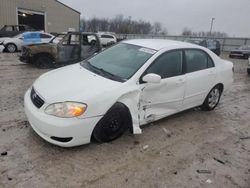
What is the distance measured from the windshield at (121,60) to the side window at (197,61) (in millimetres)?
912

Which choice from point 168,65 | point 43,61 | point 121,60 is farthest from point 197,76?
point 43,61

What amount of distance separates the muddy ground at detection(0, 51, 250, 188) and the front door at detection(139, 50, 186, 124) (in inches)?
14.2

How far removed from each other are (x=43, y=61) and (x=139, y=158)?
25.0 feet

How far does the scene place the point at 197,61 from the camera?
4.90m

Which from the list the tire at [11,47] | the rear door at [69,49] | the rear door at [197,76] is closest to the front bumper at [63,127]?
the rear door at [197,76]

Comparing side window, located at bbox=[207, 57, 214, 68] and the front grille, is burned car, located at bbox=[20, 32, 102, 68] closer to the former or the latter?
side window, located at bbox=[207, 57, 214, 68]

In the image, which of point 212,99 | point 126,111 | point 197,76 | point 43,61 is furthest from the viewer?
point 43,61

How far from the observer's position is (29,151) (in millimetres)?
3316

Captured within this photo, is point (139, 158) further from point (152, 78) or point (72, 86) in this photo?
point (72, 86)

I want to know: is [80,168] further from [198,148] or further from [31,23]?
[31,23]

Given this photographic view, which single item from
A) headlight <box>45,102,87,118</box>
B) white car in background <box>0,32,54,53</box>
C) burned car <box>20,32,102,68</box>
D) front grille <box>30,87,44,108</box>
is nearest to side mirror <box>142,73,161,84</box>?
headlight <box>45,102,87,118</box>

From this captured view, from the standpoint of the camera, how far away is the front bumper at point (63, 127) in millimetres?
3104

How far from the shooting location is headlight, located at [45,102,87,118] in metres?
3.13

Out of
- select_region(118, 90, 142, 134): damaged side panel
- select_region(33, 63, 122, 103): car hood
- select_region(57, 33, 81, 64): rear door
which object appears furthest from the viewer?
select_region(57, 33, 81, 64): rear door
